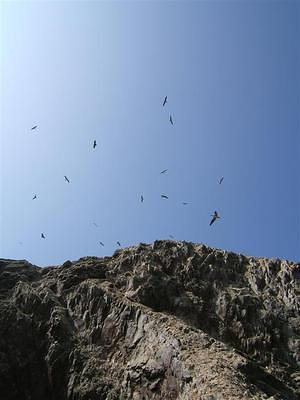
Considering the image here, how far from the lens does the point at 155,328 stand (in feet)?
108

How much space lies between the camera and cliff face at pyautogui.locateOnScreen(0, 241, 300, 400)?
29406 millimetres

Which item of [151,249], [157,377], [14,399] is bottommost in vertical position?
[14,399]

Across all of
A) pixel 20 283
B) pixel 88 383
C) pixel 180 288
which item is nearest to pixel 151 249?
pixel 180 288

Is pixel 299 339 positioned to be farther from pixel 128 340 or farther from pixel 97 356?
pixel 97 356

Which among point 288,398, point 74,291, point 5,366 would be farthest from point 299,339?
point 5,366

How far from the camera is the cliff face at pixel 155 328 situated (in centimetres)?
2941

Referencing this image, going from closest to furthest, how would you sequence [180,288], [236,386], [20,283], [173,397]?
[236,386]
[173,397]
[180,288]
[20,283]

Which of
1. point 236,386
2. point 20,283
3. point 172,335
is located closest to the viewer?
point 236,386

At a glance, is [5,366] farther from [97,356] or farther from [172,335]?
[172,335]

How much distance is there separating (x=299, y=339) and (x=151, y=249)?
15.0 meters

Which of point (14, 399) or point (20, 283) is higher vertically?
point (20, 283)

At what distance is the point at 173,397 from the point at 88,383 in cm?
649

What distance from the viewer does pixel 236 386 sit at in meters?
26.4

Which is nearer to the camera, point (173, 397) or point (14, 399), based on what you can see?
point (173, 397)
